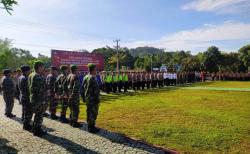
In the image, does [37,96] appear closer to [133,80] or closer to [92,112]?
[92,112]

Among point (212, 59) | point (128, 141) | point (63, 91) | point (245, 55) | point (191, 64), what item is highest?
point (245, 55)

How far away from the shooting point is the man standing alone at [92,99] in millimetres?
9438

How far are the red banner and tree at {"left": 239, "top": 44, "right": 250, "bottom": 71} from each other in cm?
4580

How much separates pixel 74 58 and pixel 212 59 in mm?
49377

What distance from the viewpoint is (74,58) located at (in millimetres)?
24547

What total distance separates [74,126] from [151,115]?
3.79 metres

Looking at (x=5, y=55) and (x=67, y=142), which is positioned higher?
(x=5, y=55)

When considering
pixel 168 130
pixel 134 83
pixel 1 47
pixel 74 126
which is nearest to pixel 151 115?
pixel 168 130

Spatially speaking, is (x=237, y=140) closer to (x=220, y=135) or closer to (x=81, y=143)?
(x=220, y=135)

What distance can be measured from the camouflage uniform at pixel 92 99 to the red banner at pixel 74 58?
13.8m

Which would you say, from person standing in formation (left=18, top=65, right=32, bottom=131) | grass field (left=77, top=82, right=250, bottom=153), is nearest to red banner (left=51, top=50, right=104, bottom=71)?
grass field (left=77, top=82, right=250, bottom=153)

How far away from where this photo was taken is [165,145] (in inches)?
325

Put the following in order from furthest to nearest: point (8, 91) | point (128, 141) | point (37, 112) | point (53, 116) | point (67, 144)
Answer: point (8, 91) → point (53, 116) → point (37, 112) → point (128, 141) → point (67, 144)

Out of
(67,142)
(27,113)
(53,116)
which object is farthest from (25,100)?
(67,142)
